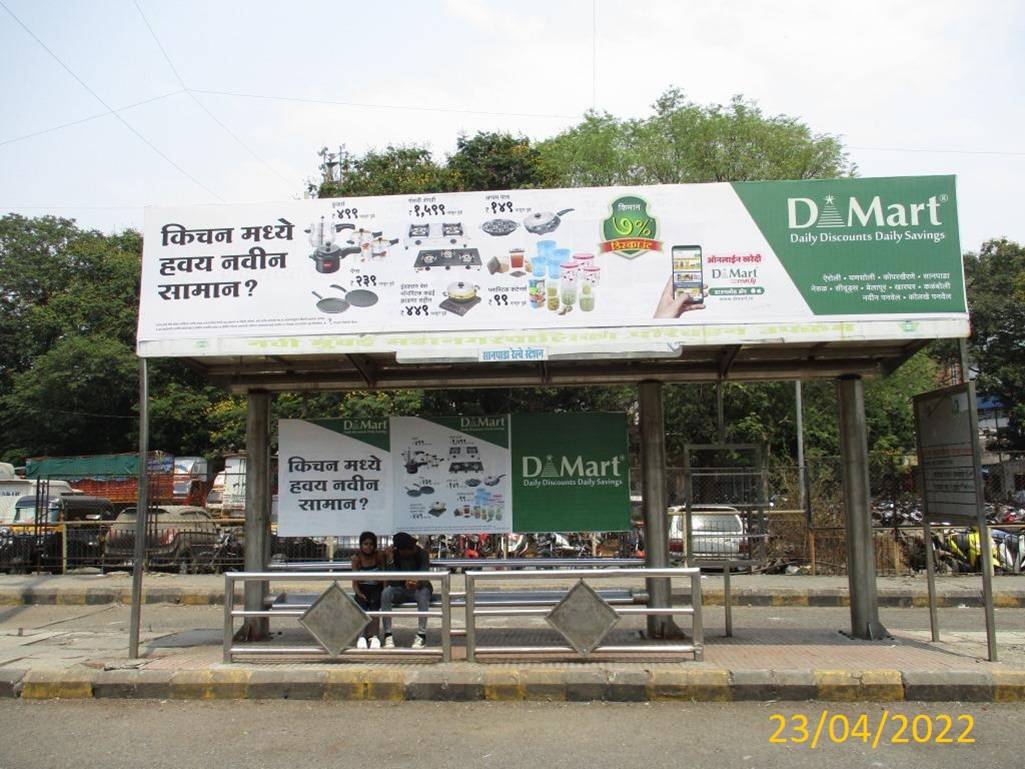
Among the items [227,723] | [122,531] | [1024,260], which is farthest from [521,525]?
[1024,260]

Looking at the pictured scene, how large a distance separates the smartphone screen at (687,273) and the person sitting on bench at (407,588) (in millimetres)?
3671

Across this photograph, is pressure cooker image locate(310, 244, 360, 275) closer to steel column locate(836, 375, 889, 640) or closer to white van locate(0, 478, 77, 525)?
steel column locate(836, 375, 889, 640)

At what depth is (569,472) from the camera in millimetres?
9188

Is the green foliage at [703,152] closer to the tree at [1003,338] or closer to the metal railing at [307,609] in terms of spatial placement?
the tree at [1003,338]

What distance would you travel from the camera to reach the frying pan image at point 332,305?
27.0 feet

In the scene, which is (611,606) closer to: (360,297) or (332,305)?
(360,297)

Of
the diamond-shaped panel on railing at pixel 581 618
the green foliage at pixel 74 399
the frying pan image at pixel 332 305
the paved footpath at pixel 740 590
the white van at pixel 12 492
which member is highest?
the green foliage at pixel 74 399

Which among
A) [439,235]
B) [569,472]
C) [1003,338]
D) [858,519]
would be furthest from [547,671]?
[1003,338]

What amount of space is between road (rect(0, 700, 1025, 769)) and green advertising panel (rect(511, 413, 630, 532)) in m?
2.34

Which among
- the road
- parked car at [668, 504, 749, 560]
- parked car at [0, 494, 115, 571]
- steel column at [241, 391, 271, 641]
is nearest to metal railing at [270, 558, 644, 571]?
steel column at [241, 391, 271, 641]

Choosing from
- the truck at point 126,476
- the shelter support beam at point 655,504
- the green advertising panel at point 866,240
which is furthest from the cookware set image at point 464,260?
the truck at point 126,476

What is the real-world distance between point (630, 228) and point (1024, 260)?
45473 mm

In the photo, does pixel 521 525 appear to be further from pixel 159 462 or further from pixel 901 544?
pixel 159 462

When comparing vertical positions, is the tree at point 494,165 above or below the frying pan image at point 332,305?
above
